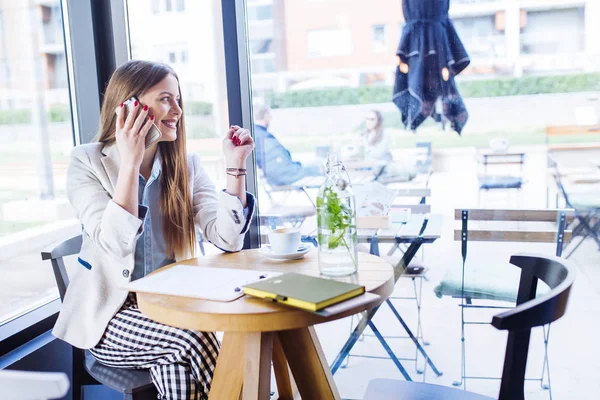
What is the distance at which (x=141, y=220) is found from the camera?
1.62 meters

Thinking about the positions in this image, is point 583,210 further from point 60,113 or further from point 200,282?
point 60,113

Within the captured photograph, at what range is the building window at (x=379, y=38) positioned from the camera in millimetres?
2342

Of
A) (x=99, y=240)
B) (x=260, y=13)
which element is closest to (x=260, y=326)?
(x=99, y=240)

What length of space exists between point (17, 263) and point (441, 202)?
1757 millimetres

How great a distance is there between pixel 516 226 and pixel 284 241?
1140 millimetres

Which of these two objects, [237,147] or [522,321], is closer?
[522,321]

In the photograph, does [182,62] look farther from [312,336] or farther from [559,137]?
[559,137]

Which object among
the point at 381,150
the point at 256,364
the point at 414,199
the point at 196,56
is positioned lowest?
the point at 256,364

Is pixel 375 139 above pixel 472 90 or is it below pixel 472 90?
below

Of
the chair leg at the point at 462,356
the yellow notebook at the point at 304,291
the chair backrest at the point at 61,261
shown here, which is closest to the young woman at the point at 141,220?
the chair backrest at the point at 61,261

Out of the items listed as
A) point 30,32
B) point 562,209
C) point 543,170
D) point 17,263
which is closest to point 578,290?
point 562,209

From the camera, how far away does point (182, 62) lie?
8.56ft

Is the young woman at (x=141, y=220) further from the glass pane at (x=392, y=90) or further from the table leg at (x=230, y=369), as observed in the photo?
the glass pane at (x=392, y=90)

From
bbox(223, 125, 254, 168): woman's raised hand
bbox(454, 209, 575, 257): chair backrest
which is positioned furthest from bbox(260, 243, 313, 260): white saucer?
bbox(454, 209, 575, 257): chair backrest
